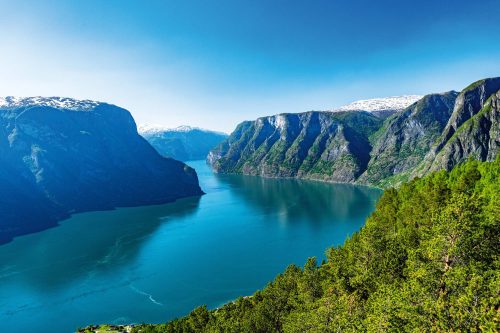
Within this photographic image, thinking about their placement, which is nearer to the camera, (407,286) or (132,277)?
(407,286)

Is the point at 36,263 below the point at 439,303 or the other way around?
below

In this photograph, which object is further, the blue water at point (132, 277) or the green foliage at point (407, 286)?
the blue water at point (132, 277)

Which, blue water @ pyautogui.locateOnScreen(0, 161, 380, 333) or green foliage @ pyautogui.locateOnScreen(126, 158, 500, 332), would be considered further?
blue water @ pyautogui.locateOnScreen(0, 161, 380, 333)

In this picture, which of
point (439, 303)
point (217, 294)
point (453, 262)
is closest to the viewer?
point (439, 303)

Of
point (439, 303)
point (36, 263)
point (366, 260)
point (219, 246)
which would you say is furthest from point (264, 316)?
point (36, 263)

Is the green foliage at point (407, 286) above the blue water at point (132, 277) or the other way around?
above

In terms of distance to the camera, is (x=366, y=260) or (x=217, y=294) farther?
(x=217, y=294)

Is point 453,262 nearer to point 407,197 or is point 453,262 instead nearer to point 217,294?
point 407,197

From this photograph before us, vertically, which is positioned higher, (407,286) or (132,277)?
(407,286)
